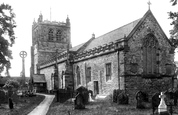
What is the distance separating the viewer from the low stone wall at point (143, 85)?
23.9 metres

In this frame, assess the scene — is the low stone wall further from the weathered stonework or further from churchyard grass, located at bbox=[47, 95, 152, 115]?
churchyard grass, located at bbox=[47, 95, 152, 115]

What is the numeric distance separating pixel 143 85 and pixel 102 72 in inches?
214

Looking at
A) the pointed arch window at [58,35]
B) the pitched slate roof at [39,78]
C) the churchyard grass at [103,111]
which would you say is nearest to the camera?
the churchyard grass at [103,111]

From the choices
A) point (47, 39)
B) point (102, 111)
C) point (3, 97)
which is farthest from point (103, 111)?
point (47, 39)

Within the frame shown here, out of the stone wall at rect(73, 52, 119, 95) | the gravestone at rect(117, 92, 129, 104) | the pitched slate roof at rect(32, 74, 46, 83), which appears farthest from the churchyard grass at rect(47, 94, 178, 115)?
the pitched slate roof at rect(32, 74, 46, 83)

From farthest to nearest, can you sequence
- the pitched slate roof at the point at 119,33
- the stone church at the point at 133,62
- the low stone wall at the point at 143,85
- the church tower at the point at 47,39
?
the church tower at the point at 47,39 < the pitched slate roof at the point at 119,33 < the stone church at the point at 133,62 < the low stone wall at the point at 143,85

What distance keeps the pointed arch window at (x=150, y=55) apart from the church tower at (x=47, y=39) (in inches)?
1140

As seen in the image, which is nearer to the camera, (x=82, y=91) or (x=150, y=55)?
(x=82, y=91)

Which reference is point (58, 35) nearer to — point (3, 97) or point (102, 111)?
point (3, 97)

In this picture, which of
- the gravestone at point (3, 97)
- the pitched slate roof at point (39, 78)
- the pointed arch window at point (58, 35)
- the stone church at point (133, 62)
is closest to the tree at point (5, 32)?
the gravestone at point (3, 97)

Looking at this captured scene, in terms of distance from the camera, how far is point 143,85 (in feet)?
81.3

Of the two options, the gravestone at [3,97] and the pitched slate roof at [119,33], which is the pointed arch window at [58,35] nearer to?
the pitched slate roof at [119,33]

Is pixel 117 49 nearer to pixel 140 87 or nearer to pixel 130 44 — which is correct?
pixel 130 44

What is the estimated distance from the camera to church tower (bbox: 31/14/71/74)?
52312 mm
